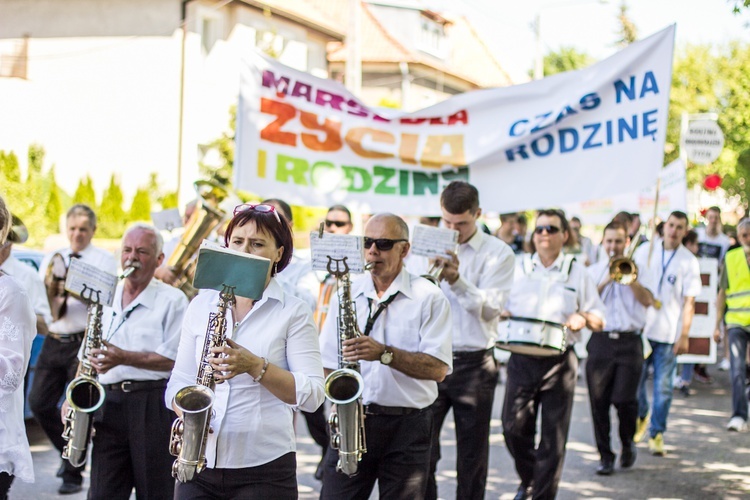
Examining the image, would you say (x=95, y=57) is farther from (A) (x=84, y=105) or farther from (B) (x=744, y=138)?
(B) (x=744, y=138)

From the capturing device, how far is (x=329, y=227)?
26.9 feet

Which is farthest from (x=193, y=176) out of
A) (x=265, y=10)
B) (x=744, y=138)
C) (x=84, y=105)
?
(x=744, y=138)

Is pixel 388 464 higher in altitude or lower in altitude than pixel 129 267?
lower

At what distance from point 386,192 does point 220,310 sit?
447cm

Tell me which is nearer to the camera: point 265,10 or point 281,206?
point 281,206

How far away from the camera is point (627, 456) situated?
323 inches

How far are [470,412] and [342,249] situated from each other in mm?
A: 1801

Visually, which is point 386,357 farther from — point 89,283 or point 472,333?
point 89,283

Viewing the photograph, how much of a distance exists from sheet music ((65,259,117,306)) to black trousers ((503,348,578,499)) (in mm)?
3008

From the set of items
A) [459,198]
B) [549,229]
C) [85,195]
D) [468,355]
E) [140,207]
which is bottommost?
[468,355]

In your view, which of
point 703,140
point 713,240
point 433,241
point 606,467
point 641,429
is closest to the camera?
point 433,241

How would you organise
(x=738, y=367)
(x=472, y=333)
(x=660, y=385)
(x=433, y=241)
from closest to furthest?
1. (x=433, y=241)
2. (x=472, y=333)
3. (x=660, y=385)
4. (x=738, y=367)

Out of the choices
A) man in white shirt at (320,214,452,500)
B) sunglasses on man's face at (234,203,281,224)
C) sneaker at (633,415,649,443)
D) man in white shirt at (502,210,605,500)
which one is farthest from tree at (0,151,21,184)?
sunglasses on man's face at (234,203,281,224)

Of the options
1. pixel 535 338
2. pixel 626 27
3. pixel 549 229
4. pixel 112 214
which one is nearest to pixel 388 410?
pixel 535 338
